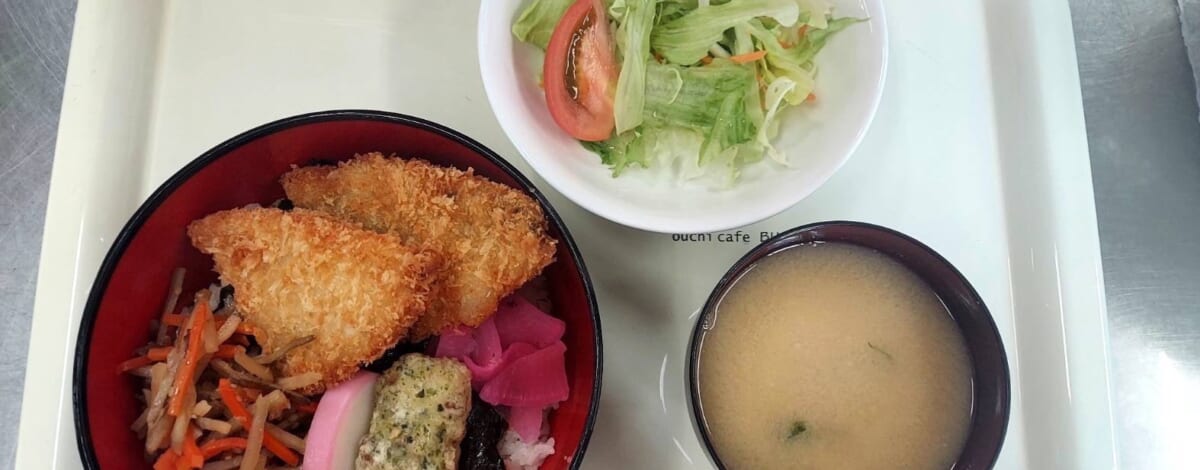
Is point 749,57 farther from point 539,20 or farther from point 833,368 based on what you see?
point 833,368

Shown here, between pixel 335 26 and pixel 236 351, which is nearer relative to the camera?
pixel 236 351

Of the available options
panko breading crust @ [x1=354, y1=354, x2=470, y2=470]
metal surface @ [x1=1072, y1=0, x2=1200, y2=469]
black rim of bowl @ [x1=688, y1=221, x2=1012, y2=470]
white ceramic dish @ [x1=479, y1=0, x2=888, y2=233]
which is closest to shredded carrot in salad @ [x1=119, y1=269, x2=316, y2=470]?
panko breading crust @ [x1=354, y1=354, x2=470, y2=470]

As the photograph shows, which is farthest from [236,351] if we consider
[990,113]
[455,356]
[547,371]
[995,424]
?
[990,113]

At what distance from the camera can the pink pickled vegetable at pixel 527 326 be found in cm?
123

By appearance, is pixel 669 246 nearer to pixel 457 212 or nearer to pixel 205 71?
pixel 457 212

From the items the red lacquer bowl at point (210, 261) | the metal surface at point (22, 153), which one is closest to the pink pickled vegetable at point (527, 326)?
the red lacquer bowl at point (210, 261)

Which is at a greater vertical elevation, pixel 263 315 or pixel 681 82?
pixel 681 82

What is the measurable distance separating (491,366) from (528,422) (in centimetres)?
10

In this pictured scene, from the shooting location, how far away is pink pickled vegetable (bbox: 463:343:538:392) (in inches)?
46.8

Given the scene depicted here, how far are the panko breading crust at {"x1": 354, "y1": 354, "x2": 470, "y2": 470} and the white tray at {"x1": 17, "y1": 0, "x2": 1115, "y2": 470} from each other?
312 millimetres

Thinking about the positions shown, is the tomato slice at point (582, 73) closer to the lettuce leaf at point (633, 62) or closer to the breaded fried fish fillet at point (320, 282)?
the lettuce leaf at point (633, 62)

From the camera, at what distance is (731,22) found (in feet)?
4.18

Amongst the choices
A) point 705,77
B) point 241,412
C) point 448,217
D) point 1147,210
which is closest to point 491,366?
point 448,217

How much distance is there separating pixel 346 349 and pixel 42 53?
133 centimetres
